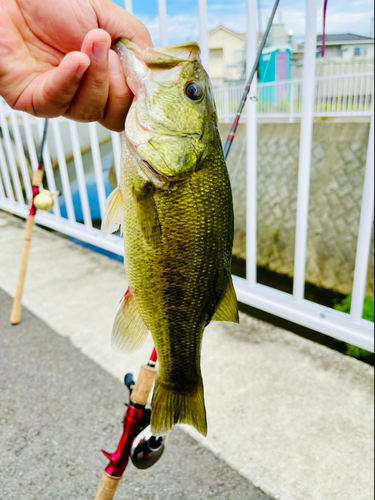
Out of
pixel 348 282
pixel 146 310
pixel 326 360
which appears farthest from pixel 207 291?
pixel 348 282

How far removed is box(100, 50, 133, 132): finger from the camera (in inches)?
32.2

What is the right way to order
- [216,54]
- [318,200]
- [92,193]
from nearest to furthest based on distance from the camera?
[216,54], [92,193], [318,200]

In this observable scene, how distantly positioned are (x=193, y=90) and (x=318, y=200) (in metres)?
7.18

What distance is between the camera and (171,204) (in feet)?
2.56

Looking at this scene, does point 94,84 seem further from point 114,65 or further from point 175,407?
point 175,407

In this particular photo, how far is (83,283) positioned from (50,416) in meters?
1.61

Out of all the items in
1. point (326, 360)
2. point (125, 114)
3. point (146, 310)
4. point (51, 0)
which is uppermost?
point (51, 0)

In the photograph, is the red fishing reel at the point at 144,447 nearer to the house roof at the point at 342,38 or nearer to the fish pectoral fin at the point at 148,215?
the fish pectoral fin at the point at 148,215

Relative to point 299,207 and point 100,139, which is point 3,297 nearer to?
point 100,139

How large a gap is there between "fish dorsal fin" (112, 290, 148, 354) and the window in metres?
2.03

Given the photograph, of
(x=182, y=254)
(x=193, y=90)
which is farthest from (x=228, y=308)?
(x=193, y=90)

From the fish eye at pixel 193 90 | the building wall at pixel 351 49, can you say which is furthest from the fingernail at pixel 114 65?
the building wall at pixel 351 49

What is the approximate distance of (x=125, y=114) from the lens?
897 millimetres

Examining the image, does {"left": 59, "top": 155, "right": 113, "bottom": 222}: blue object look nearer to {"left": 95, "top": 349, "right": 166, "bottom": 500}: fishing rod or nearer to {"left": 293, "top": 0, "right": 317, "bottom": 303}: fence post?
{"left": 293, "top": 0, "right": 317, "bottom": 303}: fence post
